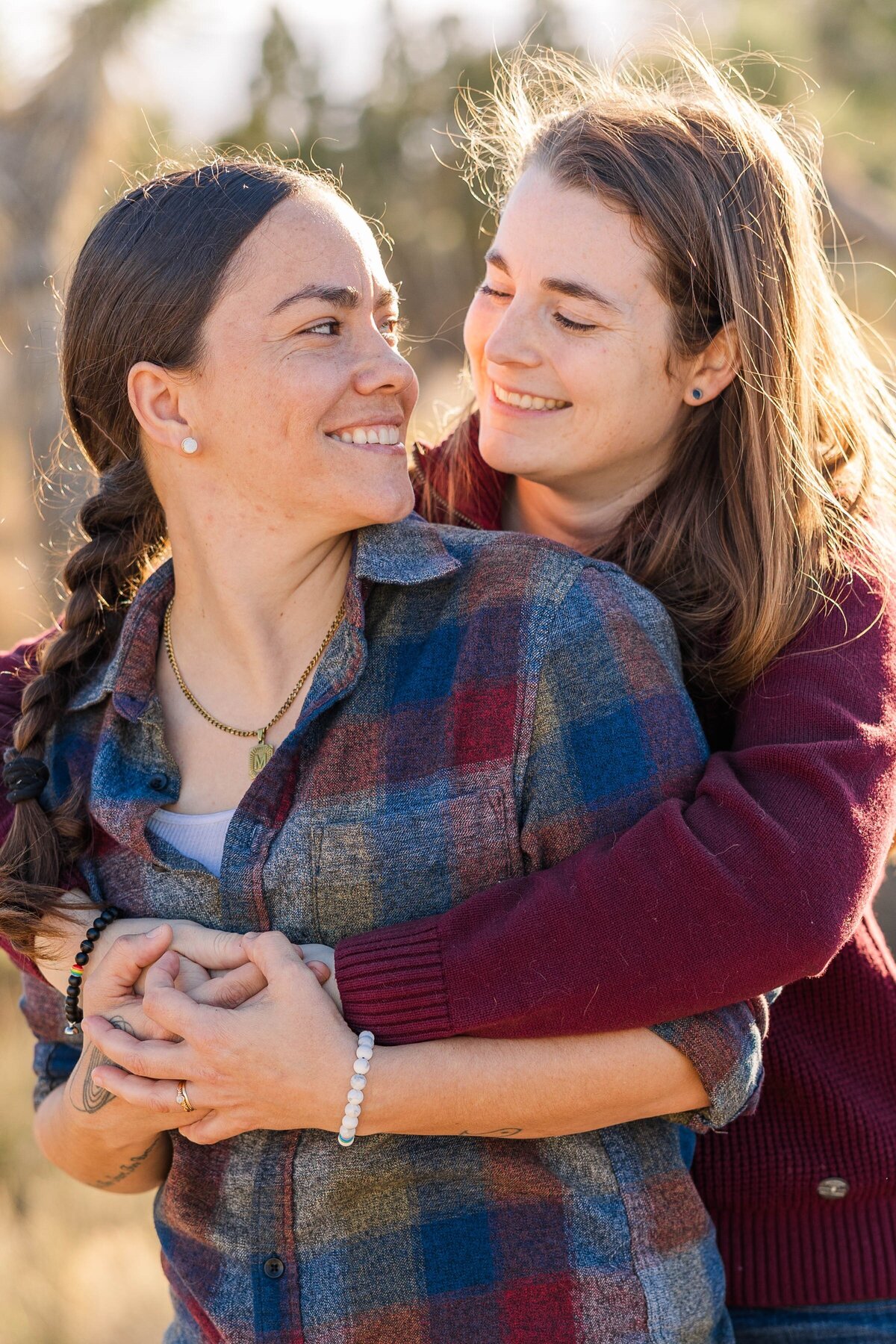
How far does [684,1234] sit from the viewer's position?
77.2 inches

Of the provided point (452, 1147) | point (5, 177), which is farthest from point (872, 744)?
point (5, 177)

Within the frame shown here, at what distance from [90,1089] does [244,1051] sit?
1.39 feet

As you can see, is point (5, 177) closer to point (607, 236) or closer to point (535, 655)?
point (607, 236)

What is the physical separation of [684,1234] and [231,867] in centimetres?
86

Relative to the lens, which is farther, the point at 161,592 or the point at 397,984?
the point at 161,592

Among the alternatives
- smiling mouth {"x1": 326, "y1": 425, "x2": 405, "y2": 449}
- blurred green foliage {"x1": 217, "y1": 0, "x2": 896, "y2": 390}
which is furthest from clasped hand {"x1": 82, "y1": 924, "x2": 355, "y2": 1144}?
blurred green foliage {"x1": 217, "y1": 0, "x2": 896, "y2": 390}

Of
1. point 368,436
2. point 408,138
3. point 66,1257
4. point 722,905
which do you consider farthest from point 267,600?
point 408,138

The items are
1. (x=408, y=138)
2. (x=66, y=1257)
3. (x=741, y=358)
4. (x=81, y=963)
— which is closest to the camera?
(x=81, y=963)

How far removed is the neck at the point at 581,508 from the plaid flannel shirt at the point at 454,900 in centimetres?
53

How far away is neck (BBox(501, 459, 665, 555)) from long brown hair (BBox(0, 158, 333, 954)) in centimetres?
76

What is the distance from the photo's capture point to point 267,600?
2264mm

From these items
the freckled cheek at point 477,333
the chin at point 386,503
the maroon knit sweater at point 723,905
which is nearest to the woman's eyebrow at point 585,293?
the freckled cheek at point 477,333

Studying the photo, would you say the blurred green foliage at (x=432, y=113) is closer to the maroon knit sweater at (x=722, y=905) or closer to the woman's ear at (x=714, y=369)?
the woman's ear at (x=714, y=369)

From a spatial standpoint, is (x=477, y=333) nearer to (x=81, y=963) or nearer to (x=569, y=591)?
(x=569, y=591)
